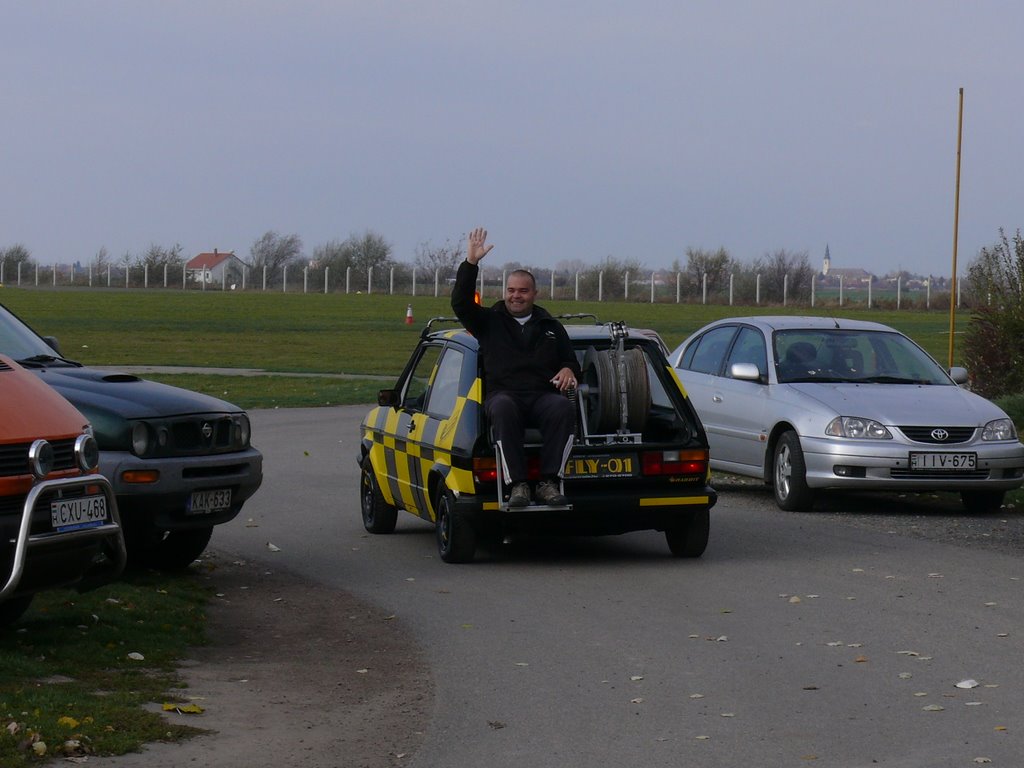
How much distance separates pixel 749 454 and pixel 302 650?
6.94m

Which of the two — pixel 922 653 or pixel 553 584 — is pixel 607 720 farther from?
pixel 553 584

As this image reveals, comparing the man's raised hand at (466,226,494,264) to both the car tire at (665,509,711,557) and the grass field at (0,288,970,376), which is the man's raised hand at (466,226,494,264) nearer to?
the car tire at (665,509,711,557)

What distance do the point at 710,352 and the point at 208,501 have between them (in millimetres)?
7070

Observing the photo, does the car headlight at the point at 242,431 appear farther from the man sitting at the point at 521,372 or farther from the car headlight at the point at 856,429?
the car headlight at the point at 856,429

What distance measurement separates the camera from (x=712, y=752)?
6055 mm

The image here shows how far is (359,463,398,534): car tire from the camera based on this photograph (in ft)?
41.1

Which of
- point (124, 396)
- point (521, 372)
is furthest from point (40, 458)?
point (521, 372)

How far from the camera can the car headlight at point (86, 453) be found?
740 centimetres

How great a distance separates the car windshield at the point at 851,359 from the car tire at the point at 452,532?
4352mm

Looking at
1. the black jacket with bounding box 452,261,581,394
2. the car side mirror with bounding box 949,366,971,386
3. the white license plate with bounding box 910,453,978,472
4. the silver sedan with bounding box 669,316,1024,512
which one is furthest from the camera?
the car side mirror with bounding box 949,366,971,386

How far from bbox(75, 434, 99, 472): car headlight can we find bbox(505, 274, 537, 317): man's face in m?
4.08

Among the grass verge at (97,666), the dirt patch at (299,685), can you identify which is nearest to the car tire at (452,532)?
the dirt patch at (299,685)

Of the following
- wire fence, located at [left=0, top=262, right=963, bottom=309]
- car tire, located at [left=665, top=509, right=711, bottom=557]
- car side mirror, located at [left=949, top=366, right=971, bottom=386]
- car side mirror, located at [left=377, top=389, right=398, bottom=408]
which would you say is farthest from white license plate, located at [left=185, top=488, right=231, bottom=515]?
wire fence, located at [left=0, top=262, right=963, bottom=309]

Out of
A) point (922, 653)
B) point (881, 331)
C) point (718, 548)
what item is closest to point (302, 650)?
point (922, 653)
